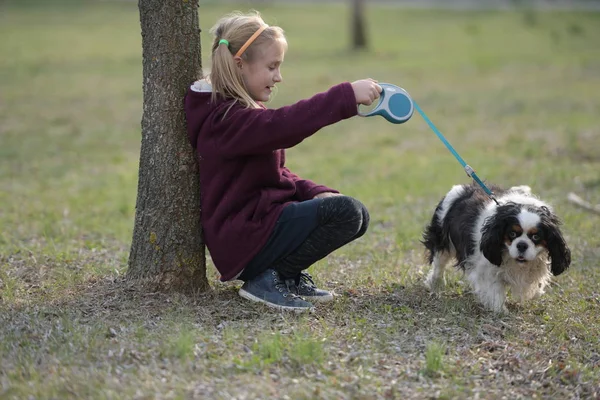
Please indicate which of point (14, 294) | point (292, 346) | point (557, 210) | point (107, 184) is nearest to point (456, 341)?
point (292, 346)

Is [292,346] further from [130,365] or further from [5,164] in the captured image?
[5,164]

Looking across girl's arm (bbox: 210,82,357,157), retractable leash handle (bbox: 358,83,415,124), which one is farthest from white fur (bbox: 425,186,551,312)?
girl's arm (bbox: 210,82,357,157)

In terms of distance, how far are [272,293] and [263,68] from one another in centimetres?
143

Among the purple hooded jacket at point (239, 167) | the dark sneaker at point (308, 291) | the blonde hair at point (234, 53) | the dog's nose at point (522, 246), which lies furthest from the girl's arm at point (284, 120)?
the dog's nose at point (522, 246)

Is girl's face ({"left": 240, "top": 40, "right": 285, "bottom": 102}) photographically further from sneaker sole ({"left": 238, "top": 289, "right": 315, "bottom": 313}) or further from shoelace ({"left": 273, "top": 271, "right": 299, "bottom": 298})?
sneaker sole ({"left": 238, "top": 289, "right": 315, "bottom": 313})

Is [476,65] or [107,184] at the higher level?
[476,65]

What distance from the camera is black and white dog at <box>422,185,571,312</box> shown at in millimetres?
5219

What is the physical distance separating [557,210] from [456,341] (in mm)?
4151

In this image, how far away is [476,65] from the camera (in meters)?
22.5

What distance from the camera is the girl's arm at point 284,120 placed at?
4512 millimetres

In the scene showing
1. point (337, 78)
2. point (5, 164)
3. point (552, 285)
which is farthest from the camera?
point (337, 78)

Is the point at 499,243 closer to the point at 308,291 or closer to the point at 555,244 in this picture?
the point at 555,244

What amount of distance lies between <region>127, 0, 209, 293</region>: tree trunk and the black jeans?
0.49 meters

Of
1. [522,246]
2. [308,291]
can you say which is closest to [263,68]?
[308,291]
